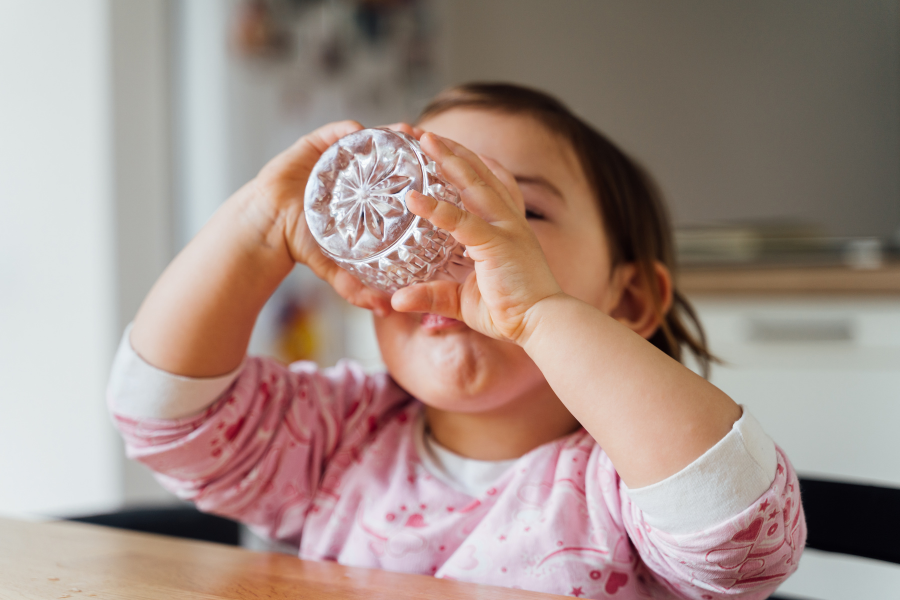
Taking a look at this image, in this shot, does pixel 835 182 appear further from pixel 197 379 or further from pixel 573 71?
pixel 197 379

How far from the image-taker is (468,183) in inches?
18.1

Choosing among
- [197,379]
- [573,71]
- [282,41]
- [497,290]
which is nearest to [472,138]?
[497,290]

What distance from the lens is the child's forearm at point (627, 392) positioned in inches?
17.0

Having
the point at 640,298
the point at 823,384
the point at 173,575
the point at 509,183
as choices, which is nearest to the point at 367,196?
the point at 509,183

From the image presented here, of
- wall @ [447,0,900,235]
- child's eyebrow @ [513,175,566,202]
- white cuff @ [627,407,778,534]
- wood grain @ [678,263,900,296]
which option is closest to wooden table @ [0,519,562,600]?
white cuff @ [627,407,778,534]

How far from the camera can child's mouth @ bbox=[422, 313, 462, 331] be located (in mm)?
572

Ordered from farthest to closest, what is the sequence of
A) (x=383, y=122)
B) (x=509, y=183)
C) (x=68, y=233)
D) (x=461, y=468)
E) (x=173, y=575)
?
(x=383, y=122)
(x=68, y=233)
(x=461, y=468)
(x=509, y=183)
(x=173, y=575)

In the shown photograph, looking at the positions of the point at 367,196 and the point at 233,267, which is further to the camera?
the point at 233,267

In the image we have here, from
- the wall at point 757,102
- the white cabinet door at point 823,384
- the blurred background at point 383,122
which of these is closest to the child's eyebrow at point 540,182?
the white cabinet door at point 823,384

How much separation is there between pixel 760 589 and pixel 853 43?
175cm

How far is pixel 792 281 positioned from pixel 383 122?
139 cm

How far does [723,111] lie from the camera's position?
6.25 feet

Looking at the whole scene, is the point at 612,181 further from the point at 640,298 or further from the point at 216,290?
the point at 216,290

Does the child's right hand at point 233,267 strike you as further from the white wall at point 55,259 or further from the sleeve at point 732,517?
the white wall at point 55,259
